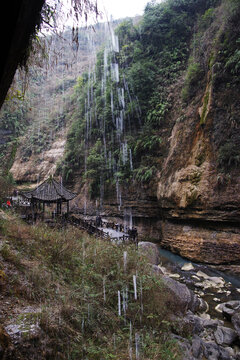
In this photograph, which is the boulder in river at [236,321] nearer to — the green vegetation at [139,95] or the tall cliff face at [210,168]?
the tall cliff face at [210,168]

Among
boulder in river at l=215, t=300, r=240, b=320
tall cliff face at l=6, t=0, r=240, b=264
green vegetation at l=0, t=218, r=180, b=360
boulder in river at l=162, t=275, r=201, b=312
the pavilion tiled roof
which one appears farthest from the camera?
the pavilion tiled roof

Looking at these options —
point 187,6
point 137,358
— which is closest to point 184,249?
point 137,358

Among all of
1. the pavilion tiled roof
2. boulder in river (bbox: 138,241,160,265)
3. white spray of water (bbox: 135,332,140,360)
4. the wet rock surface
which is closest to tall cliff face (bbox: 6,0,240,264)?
the wet rock surface

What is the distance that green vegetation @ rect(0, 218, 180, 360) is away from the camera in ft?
11.9

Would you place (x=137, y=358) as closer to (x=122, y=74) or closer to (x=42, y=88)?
(x=122, y=74)

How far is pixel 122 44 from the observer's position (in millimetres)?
26547

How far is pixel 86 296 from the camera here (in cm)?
471

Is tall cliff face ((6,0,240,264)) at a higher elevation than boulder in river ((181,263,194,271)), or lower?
higher

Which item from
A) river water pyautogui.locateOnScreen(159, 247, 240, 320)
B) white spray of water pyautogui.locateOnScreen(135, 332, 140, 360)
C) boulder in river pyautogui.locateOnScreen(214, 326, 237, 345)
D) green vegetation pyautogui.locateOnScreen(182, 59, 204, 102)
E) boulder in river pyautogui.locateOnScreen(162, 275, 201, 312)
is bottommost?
river water pyautogui.locateOnScreen(159, 247, 240, 320)

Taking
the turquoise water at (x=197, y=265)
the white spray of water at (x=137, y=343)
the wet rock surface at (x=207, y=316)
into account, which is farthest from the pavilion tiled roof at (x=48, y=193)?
the white spray of water at (x=137, y=343)

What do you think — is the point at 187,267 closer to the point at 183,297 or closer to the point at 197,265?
the point at 197,265

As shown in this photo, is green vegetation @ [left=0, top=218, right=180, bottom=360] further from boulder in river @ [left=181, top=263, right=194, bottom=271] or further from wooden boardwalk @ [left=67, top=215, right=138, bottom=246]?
boulder in river @ [left=181, top=263, right=194, bottom=271]

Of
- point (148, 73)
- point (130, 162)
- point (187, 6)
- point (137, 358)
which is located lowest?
point (137, 358)

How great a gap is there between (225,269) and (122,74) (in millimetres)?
21872
